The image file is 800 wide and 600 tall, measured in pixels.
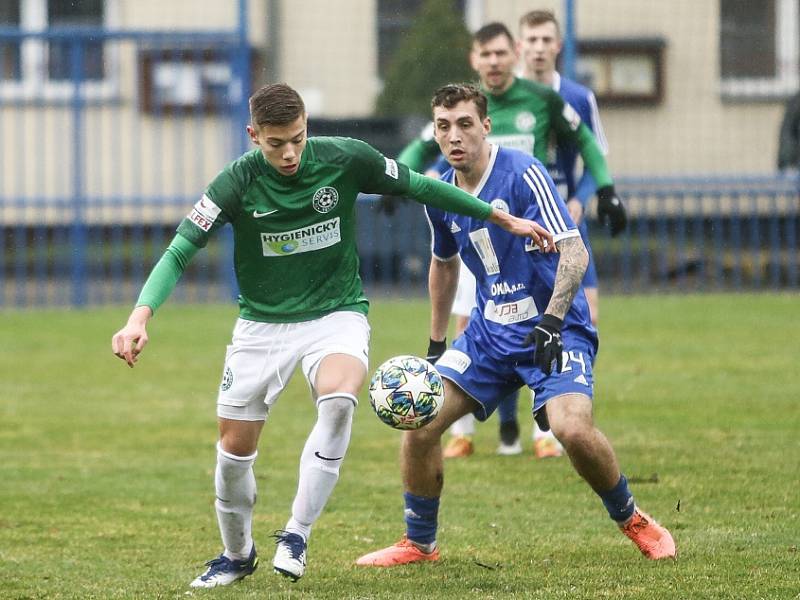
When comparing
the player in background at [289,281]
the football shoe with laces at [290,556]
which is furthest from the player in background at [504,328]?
the football shoe with laces at [290,556]

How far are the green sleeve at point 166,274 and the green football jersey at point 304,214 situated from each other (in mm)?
75

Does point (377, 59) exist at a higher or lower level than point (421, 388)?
higher

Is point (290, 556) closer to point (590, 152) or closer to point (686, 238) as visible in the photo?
point (590, 152)

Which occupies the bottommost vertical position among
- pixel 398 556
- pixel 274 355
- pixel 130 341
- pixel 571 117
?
pixel 398 556

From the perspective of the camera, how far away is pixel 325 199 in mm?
6137

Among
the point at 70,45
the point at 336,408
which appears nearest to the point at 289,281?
the point at 336,408

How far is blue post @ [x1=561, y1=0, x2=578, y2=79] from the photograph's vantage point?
16156 millimetres

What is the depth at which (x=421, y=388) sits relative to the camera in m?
5.98

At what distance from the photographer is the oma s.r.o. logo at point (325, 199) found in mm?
6117

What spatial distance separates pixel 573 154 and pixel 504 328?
2.90m

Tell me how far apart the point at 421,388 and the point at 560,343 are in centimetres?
56

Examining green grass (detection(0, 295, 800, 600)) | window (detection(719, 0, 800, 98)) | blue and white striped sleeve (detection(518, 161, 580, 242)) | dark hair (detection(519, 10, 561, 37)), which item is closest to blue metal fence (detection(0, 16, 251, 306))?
green grass (detection(0, 295, 800, 600))

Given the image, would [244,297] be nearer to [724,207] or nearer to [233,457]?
[233,457]

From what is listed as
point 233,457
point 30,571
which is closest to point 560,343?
point 233,457
